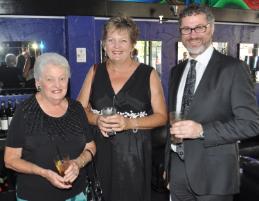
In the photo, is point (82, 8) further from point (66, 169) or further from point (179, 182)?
point (66, 169)

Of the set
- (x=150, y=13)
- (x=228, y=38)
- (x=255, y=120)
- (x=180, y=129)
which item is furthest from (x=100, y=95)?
(x=228, y=38)

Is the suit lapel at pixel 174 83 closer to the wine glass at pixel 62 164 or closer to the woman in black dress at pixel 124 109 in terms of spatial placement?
the woman in black dress at pixel 124 109

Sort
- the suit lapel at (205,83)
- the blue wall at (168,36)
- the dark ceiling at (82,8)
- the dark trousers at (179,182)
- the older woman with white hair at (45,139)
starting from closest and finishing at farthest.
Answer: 1. the older woman with white hair at (45,139)
2. the suit lapel at (205,83)
3. the dark trousers at (179,182)
4. the dark ceiling at (82,8)
5. the blue wall at (168,36)

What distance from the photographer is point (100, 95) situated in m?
2.34

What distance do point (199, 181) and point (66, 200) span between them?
2.75 ft

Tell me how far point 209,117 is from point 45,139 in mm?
978

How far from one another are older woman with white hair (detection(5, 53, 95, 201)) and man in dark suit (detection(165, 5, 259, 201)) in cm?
61

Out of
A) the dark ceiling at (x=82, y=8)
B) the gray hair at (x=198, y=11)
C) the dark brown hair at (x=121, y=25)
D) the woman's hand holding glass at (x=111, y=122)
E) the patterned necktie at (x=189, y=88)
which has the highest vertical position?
the dark ceiling at (x=82, y=8)

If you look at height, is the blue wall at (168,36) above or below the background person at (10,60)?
above

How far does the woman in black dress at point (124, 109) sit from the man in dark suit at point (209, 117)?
22 cm

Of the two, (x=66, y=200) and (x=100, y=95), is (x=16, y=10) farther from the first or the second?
(x=66, y=200)

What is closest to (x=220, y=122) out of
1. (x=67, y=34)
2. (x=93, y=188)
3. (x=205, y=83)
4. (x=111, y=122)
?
(x=205, y=83)

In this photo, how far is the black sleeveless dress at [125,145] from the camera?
7.57ft

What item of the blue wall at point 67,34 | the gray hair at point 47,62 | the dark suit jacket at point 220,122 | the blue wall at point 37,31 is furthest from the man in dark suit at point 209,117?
the blue wall at point 37,31
